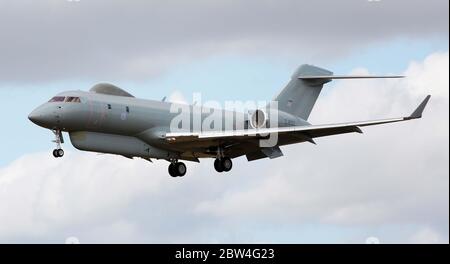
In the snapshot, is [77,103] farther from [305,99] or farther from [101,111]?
[305,99]

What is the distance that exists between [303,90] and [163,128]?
10.3 metres

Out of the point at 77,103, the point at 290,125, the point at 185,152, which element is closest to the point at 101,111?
the point at 77,103

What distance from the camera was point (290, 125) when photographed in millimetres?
62094

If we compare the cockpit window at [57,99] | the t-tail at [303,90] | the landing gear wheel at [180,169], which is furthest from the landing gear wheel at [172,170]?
the cockpit window at [57,99]

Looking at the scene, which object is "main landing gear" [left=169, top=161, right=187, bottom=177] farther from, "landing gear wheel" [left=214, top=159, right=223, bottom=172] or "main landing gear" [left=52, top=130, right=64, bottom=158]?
"main landing gear" [left=52, top=130, right=64, bottom=158]

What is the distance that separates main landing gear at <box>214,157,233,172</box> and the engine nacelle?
2877 millimetres

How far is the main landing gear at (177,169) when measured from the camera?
2363 inches

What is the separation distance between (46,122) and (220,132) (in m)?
8.47

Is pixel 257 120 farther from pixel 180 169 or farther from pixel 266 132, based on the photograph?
pixel 180 169

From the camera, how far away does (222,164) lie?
58.7 m

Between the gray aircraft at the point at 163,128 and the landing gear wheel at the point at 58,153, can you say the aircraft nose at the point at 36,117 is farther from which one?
the landing gear wheel at the point at 58,153

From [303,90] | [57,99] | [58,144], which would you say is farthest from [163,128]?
[303,90]

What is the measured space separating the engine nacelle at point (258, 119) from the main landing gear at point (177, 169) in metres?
4.06

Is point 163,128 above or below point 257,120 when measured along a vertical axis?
below
